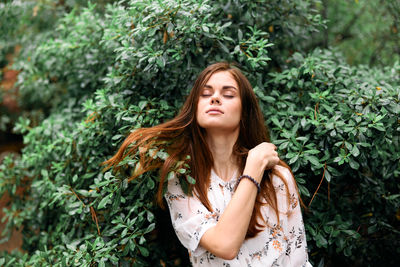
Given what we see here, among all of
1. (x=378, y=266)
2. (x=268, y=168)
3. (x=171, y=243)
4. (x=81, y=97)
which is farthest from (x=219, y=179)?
(x=81, y=97)

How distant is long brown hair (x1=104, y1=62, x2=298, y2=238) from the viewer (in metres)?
2.03

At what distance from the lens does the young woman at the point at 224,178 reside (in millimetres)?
1882

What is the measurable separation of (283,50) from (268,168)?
175 centimetres

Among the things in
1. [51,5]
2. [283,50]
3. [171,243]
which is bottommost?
[171,243]

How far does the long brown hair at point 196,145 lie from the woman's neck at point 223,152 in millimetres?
33

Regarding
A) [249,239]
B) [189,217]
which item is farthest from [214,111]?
[249,239]

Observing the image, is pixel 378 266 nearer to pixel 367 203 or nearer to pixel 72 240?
pixel 367 203

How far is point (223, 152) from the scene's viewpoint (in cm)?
216

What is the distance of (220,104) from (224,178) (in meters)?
0.43

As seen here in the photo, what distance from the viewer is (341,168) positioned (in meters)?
2.52

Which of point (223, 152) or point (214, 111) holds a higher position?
point (214, 111)

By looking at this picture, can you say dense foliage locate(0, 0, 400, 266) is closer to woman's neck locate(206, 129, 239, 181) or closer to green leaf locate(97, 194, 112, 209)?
green leaf locate(97, 194, 112, 209)

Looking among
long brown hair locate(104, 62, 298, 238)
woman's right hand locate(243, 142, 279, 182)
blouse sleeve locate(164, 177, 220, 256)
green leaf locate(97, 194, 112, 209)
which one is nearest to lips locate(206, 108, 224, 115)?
long brown hair locate(104, 62, 298, 238)

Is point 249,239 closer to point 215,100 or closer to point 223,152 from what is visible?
point 223,152
